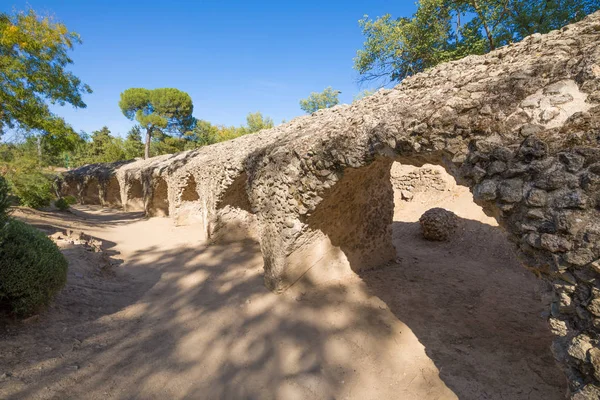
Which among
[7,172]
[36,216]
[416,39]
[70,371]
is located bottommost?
[70,371]

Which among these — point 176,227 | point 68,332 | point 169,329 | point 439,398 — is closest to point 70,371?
point 68,332

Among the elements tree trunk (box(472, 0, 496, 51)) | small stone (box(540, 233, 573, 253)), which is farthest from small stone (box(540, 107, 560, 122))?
tree trunk (box(472, 0, 496, 51))

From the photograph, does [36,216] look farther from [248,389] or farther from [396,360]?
[396,360]

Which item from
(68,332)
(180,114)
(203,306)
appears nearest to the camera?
(68,332)

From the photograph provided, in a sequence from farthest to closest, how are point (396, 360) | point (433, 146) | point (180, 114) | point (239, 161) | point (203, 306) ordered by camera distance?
point (180, 114), point (239, 161), point (203, 306), point (396, 360), point (433, 146)

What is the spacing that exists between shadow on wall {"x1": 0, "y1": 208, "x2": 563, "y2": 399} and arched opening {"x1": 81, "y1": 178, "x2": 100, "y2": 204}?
19.5 meters

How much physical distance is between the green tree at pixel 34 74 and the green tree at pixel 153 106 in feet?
54.0

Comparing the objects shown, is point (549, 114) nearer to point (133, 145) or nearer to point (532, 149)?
point (532, 149)

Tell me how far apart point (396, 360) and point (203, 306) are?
3.26 meters

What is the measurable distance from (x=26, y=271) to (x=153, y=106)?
28.6m

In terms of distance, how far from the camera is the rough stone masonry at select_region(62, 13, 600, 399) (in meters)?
1.97

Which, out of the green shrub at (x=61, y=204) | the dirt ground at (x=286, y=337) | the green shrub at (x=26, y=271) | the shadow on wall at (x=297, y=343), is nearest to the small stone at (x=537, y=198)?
the dirt ground at (x=286, y=337)

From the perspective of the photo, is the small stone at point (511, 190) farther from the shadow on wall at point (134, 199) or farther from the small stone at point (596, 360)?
the shadow on wall at point (134, 199)

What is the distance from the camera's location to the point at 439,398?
9.79 ft
